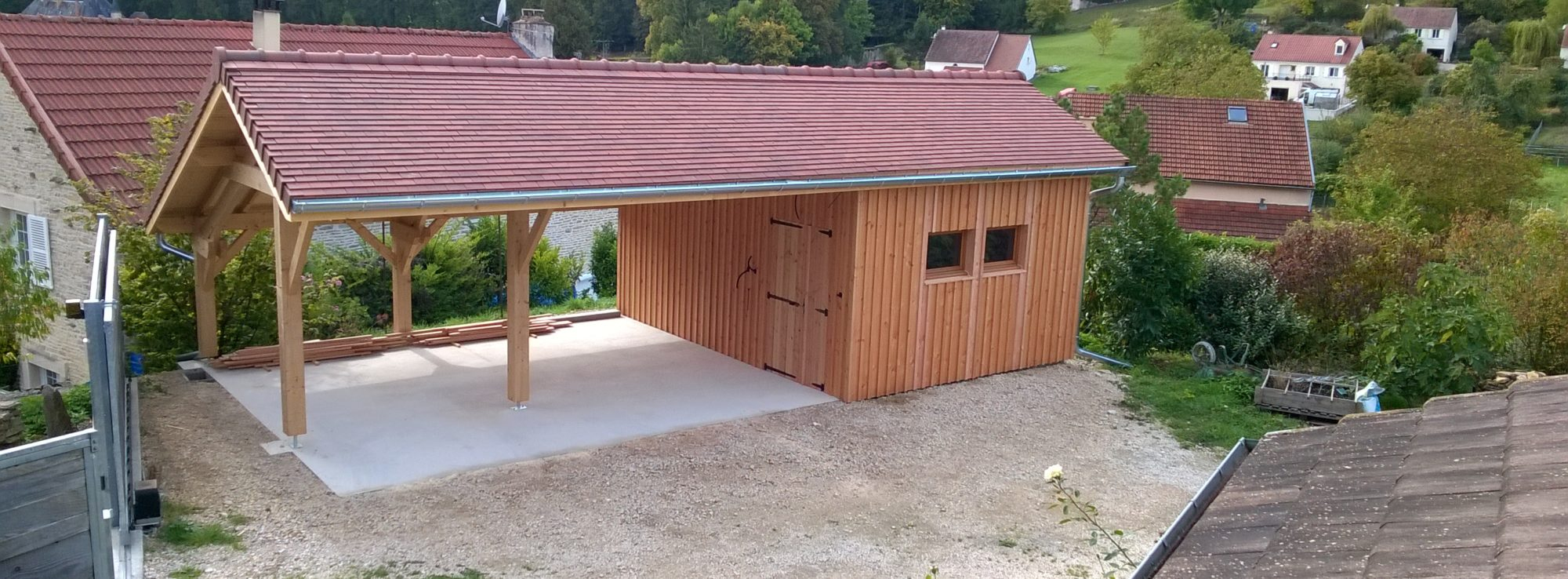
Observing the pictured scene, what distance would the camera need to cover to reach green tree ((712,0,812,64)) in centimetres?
6706

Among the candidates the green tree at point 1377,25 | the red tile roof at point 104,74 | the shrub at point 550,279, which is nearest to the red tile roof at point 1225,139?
the shrub at point 550,279

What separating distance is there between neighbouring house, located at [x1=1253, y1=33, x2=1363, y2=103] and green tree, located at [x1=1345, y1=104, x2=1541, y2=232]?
3707 cm

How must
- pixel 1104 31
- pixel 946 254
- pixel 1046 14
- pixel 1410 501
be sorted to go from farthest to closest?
pixel 1046 14 < pixel 1104 31 < pixel 946 254 < pixel 1410 501

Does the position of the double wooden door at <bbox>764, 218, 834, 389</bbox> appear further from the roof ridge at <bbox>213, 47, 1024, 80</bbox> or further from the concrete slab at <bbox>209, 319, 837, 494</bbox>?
the roof ridge at <bbox>213, 47, 1024, 80</bbox>

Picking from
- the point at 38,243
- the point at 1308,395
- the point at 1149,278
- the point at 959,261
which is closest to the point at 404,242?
the point at 959,261

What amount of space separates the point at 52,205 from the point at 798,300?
10.3 metres

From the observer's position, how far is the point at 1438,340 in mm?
11719

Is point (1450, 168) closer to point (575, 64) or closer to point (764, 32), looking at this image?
point (575, 64)

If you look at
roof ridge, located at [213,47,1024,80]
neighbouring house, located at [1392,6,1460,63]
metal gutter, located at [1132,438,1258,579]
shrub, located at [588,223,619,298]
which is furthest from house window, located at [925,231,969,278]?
neighbouring house, located at [1392,6,1460,63]

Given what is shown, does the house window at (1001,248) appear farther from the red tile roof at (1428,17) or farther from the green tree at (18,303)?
the red tile roof at (1428,17)

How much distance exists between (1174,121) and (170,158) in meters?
30.0

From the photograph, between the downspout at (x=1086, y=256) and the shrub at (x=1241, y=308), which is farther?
the shrub at (x=1241, y=308)

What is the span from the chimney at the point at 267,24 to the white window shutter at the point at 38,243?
5979 mm

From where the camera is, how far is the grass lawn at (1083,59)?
68375mm
